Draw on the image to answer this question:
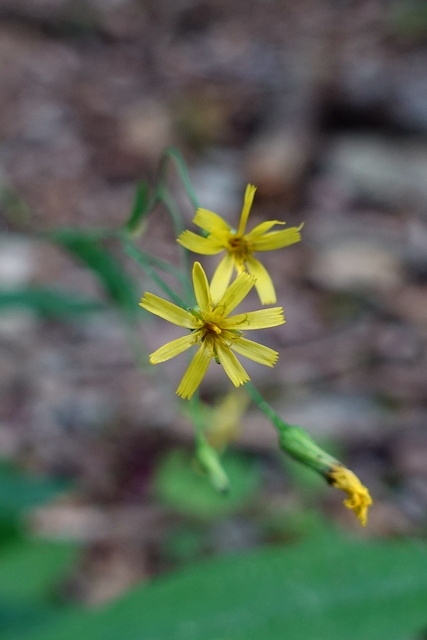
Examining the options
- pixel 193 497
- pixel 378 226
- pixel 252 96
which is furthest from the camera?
pixel 252 96

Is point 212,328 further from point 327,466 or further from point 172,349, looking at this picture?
point 327,466

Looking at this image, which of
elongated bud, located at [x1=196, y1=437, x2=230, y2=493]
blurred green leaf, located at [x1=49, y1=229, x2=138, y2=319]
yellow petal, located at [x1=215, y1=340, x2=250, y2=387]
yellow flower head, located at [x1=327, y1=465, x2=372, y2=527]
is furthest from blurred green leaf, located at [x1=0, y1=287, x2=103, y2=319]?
yellow flower head, located at [x1=327, y1=465, x2=372, y2=527]

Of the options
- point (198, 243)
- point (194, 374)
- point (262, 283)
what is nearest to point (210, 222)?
point (198, 243)

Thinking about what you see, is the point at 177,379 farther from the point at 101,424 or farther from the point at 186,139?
the point at 186,139

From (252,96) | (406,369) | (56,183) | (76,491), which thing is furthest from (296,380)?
(252,96)

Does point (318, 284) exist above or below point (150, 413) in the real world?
above

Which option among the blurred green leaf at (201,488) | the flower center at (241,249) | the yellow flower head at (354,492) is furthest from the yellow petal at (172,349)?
the blurred green leaf at (201,488)

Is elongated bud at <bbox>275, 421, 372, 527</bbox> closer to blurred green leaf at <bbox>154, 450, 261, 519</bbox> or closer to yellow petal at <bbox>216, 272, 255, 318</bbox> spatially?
yellow petal at <bbox>216, 272, 255, 318</bbox>
